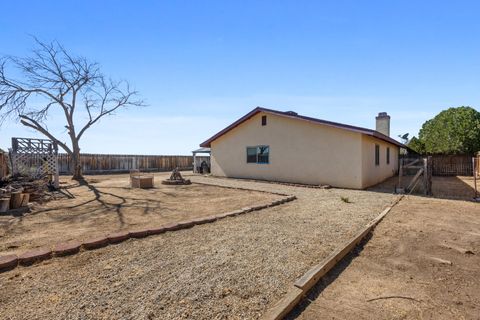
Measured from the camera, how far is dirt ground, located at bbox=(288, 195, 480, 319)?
2.59 meters

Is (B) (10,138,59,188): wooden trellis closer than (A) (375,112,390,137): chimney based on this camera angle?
Yes

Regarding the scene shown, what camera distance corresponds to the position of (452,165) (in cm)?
2014

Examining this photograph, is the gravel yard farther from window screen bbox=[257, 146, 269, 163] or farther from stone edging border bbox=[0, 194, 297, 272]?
window screen bbox=[257, 146, 269, 163]

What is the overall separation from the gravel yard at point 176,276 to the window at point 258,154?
1043 centimetres

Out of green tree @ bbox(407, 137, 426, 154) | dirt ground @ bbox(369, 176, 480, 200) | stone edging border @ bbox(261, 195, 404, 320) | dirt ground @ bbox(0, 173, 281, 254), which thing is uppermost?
green tree @ bbox(407, 137, 426, 154)

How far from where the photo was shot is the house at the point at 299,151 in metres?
11.9

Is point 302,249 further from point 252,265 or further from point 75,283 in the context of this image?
point 75,283

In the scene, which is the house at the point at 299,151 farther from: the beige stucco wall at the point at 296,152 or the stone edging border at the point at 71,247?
the stone edging border at the point at 71,247

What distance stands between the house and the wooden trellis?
30.1 feet

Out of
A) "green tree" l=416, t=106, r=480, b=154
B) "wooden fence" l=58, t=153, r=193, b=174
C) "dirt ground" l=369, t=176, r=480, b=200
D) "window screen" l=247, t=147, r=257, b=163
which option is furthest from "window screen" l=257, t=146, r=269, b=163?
"green tree" l=416, t=106, r=480, b=154

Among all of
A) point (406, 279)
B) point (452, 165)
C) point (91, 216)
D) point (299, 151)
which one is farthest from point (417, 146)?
point (91, 216)

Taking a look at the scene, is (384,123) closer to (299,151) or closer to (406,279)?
(299,151)

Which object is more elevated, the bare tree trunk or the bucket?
the bare tree trunk

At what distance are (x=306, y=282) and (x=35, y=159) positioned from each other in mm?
13312
